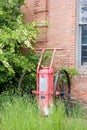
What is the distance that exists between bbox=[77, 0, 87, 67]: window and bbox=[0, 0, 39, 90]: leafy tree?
1.11m

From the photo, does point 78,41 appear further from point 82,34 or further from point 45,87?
point 45,87

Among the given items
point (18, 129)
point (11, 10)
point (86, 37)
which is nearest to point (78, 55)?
point (86, 37)

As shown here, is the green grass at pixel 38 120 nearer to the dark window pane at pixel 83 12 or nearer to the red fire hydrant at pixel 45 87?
the red fire hydrant at pixel 45 87

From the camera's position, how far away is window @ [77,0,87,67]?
10.0m

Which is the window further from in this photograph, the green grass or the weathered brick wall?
the green grass

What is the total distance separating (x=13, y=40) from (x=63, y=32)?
1416 millimetres

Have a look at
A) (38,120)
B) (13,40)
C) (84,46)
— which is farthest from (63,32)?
(38,120)

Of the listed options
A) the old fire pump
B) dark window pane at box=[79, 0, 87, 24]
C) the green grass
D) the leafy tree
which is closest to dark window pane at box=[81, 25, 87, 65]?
dark window pane at box=[79, 0, 87, 24]

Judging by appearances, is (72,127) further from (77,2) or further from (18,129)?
(77,2)

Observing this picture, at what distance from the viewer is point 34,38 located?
32.9ft

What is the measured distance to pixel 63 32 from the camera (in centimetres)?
1023

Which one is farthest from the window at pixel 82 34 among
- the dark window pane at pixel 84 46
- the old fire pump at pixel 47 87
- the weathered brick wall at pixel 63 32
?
the old fire pump at pixel 47 87

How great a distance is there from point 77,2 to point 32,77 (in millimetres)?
2252

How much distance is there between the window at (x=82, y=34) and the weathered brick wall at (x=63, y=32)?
0.16m
